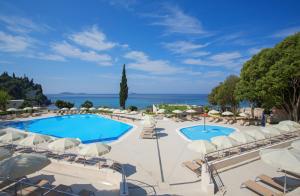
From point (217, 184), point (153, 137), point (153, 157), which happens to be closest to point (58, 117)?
point (153, 137)

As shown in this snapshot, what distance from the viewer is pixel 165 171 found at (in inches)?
398

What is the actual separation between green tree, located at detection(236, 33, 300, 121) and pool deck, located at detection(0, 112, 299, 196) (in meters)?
10.3

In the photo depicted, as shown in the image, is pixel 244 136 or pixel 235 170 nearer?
pixel 235 170

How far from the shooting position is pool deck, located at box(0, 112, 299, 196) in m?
8.27

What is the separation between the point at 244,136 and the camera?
473 inches

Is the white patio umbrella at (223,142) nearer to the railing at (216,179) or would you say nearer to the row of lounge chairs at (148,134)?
the railing at (216,179)

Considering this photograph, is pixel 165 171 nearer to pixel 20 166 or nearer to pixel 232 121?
pixel 20 166

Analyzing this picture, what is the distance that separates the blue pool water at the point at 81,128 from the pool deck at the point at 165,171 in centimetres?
432

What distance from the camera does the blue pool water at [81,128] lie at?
65.3ft

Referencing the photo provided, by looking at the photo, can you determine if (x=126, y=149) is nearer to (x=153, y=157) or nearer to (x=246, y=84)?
(x=153, y=157)

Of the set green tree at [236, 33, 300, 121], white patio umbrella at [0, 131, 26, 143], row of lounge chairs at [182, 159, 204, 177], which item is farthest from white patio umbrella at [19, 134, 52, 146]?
green tree at [236, 33, 300, 121]

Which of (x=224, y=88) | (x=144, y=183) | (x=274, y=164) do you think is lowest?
(x=144, y=183)

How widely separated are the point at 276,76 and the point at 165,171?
14.6 meters

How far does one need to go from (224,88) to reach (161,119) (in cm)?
1033
